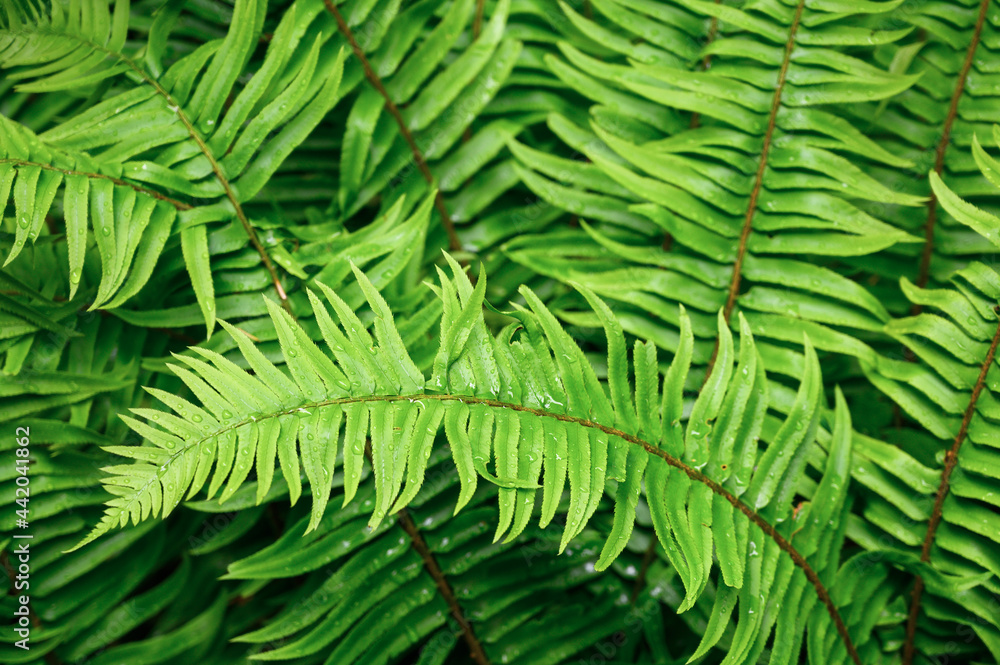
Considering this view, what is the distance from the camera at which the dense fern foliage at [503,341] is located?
1.06 metres

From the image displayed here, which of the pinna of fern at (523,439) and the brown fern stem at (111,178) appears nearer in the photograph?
the pinna of fern at (523,439)

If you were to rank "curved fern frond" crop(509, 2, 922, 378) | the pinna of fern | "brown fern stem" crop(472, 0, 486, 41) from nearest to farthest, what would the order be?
the pinna of fern, "curved fern frond" crop(509, 2, 922, 378), "brown fern stem" crop(472, 0, 486, 41)

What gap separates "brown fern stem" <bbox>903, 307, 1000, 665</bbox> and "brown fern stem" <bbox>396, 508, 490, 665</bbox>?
2.76ft

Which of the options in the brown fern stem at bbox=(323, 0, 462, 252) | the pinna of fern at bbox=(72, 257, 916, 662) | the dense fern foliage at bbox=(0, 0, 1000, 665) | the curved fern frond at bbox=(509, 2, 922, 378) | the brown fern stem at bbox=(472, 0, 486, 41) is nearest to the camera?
the pinna of fern at bbox=(72, 257, 916, 662)

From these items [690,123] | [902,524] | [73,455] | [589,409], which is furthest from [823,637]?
[73,455]

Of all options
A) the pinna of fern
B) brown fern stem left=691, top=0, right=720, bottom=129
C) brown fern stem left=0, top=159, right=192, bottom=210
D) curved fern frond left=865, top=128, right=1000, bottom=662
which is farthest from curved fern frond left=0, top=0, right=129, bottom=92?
curved fern frond left=865, top=128, right=1000, bottom=662

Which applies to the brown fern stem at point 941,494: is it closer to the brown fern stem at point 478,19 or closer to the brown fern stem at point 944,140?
the brown fern stem at point 944,140

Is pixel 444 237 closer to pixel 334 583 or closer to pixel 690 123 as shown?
pixel 690 123

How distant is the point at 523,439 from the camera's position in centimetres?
101

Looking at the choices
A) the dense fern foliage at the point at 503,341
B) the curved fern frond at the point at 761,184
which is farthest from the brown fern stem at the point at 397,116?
the curved fern frond at the point at 761,184

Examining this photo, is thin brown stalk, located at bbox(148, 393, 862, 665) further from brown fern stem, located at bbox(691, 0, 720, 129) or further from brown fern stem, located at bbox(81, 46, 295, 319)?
brown fern stem, located at bbox(691, 0, 720, 129)

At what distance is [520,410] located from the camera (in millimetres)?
1038

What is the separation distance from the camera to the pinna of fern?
950mm

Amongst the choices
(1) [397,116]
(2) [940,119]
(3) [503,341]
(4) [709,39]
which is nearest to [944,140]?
(2) [940,119]
